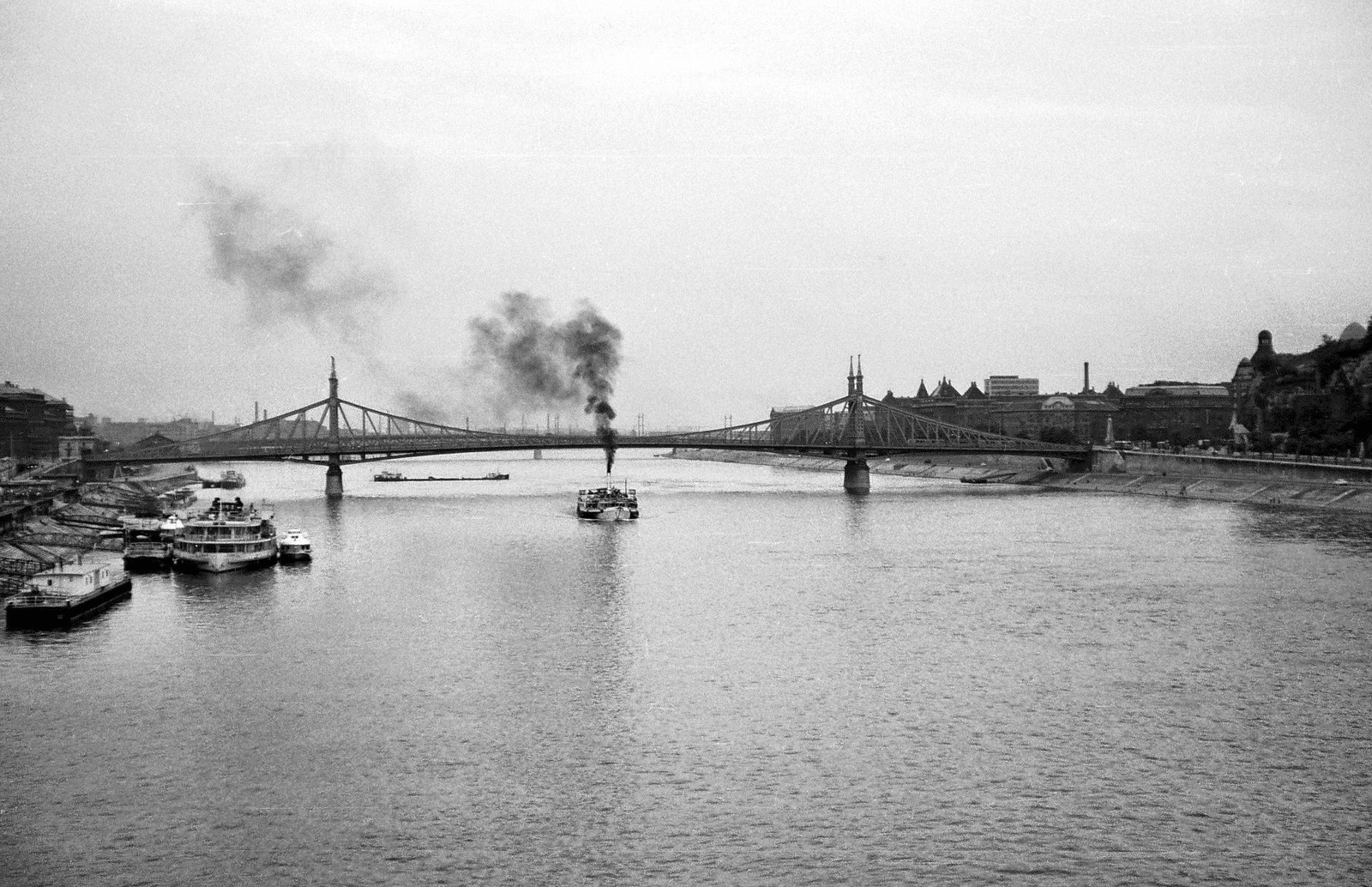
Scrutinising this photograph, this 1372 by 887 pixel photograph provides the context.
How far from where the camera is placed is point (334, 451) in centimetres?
8588

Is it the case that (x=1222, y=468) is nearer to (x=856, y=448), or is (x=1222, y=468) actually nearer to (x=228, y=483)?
(x=856, y=448)

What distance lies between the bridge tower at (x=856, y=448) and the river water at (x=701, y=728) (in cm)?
4769

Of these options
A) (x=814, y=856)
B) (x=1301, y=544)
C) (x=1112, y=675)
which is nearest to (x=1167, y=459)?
(x=1301, y=544)

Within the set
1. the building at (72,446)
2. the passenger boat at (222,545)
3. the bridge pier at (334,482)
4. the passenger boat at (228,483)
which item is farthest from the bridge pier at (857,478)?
the building at (72,446)

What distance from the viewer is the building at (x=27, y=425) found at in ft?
370

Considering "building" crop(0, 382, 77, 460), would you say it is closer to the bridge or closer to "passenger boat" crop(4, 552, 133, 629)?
the bridge

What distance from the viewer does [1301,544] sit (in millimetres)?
48719

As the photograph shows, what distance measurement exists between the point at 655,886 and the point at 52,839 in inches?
309

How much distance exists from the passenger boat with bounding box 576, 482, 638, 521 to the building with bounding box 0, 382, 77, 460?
65.6 metres

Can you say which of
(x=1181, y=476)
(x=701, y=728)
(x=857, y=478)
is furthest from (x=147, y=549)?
(x=1181, y=476)

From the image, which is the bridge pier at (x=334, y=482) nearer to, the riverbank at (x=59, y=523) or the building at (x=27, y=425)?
the riverbank at (x=59, y=523)

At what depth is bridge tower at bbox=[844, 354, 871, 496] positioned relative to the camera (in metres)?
91.2

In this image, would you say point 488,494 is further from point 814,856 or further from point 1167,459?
point 814,856

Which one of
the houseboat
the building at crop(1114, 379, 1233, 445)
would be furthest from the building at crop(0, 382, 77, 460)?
the building at crop(1114, 379, 1233, 445)
